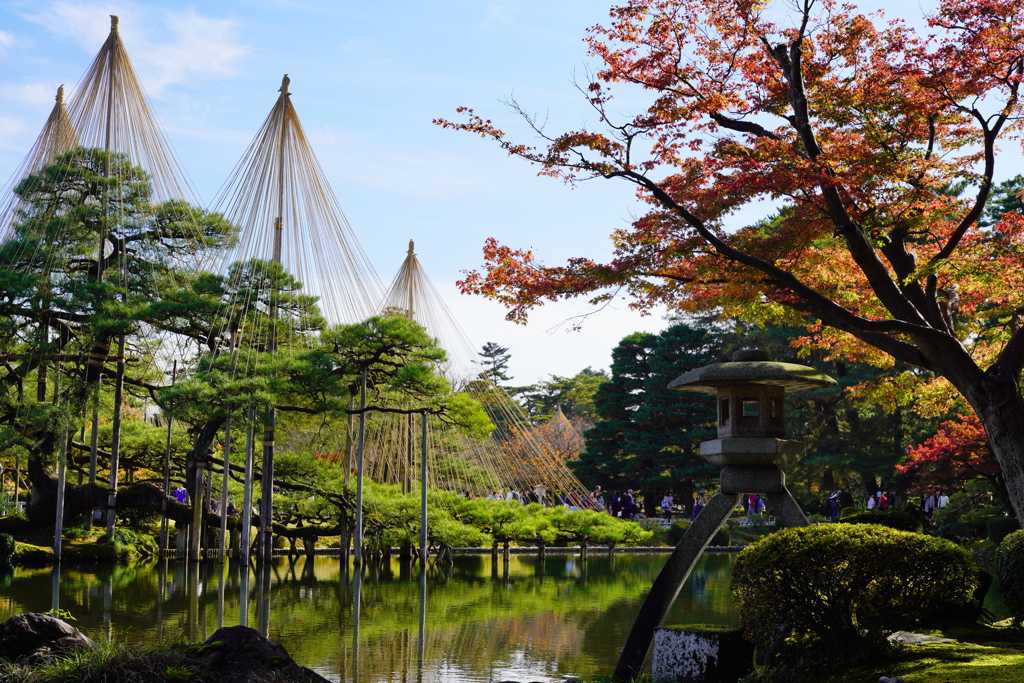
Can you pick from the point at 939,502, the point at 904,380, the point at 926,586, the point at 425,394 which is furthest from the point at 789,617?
the point at 939,502

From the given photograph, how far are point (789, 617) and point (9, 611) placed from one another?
9289 millimetres

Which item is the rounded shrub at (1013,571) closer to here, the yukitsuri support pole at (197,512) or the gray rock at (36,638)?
the gray rock at (36,638)

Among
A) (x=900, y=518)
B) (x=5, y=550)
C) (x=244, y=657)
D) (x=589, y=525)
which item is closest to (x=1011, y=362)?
(x=900, y=518)

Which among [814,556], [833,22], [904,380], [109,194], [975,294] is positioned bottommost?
[814,556]

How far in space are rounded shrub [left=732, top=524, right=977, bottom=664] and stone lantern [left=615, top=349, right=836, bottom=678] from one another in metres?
1.83

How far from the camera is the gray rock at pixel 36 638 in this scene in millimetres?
6328

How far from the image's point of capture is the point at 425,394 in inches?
704

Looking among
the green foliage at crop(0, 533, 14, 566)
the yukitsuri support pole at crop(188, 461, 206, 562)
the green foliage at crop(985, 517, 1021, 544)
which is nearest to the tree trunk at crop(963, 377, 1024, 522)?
the green foliage at crop(985, 517, 1021, 544)

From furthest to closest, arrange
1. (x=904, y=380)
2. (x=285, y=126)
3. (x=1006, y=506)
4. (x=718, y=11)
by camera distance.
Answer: (x=1006, y=506) < (x=285, y=126) < (x=904, y=380) < (x=718, y=11)

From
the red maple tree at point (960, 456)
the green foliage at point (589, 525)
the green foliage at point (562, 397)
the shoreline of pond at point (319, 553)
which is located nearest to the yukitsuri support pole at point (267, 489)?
the shoreline of pond at point (319, 553)

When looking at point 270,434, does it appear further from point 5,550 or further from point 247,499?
point 5,550

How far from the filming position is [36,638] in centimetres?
642

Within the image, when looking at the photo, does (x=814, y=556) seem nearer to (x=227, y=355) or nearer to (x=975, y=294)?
(x=975, y=294)

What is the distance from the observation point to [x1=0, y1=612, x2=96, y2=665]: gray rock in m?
6.33
